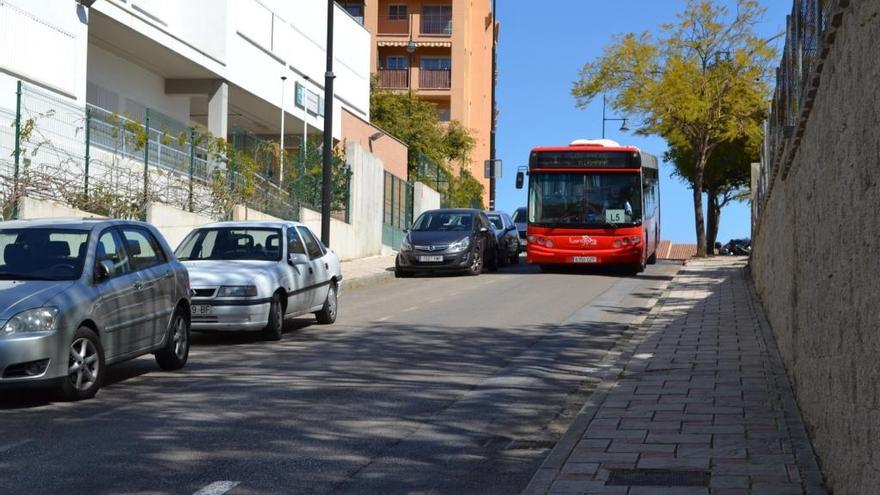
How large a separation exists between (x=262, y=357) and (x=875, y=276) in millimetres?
9211

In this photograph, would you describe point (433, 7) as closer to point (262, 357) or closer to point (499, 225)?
point (499, 225)

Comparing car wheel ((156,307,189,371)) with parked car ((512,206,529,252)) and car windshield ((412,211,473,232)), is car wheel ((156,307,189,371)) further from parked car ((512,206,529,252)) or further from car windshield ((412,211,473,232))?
parked car ((512,206,529,252))

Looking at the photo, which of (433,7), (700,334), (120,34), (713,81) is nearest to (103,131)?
(120,34)

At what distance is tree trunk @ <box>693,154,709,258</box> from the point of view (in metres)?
43.6

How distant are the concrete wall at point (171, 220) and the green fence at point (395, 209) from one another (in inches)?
578

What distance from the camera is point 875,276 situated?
5051mm

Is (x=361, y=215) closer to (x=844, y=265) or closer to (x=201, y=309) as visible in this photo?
(x=201, y=309)

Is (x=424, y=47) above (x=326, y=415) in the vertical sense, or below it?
above

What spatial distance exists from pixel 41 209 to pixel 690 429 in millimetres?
13753

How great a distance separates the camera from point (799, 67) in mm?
10039

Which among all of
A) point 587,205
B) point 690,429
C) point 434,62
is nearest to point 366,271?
point 587,205

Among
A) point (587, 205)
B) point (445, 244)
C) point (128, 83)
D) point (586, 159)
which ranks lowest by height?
point (445, 244)

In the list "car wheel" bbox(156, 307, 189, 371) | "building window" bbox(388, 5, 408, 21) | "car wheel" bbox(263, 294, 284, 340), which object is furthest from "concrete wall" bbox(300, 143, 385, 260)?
"building window" bbox(388, 5, 408, 21)

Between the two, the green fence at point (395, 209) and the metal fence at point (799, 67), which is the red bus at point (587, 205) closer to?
the green fence at point (395, 209)
